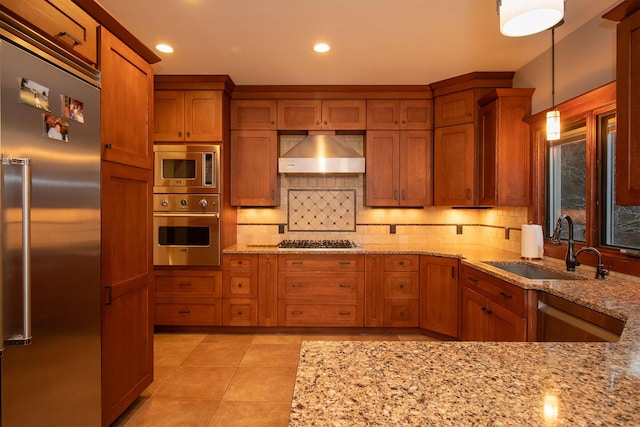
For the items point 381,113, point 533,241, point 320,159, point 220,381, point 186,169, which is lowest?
point 220,381

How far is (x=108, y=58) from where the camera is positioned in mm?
1811

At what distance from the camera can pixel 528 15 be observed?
134 centimetres

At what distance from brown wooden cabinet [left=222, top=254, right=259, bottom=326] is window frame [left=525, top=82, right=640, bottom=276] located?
2.69m

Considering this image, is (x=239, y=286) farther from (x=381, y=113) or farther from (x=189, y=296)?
(x=381, y=113)

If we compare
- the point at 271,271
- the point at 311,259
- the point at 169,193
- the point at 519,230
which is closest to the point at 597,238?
the point at 519,230

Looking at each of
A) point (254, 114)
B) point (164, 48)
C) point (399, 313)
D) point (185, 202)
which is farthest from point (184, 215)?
point (399, 313)

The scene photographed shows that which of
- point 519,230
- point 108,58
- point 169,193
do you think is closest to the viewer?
point 108,58

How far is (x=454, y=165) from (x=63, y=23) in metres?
3.27

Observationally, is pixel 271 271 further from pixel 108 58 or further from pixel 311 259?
pixel 108 58

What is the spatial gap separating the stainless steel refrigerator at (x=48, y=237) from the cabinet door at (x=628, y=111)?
8.22 feet

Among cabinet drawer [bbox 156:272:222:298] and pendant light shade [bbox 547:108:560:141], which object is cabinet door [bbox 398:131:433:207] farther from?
cabinet drawer [bbox 156:272:222:298]

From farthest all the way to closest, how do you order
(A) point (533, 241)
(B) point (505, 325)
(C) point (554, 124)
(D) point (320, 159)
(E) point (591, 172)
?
(D) point (320, 159)
(A) point (533, 241)
(E) point (591, 172)
(B) point (505, 325)
(C) point (554, 124)

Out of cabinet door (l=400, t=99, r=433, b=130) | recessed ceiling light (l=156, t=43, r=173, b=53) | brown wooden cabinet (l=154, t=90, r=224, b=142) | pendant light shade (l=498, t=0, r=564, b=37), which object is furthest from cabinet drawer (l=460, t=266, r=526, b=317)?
recessed ceiling light (l=156, t=43, r=173, b=53)

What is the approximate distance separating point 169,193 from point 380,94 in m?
2.48
